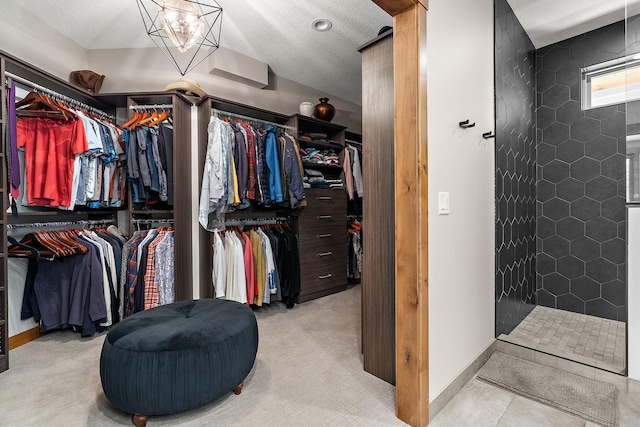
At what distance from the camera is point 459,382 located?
160 cm

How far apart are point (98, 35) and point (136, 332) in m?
2.70

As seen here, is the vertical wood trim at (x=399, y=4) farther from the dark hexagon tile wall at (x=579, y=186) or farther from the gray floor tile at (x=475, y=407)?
the dark hexagon tile wall at (x=579, y=186)

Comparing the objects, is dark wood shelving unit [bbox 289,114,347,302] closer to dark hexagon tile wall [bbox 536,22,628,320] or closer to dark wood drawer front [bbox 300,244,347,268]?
dark wood drawer front [bbox 300,244,347,268]

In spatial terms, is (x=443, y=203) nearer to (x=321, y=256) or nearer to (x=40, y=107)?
(x=321, y=256)

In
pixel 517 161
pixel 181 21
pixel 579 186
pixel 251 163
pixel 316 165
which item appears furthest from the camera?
pixel 316 165

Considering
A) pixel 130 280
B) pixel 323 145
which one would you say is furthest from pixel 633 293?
pixel 130 280

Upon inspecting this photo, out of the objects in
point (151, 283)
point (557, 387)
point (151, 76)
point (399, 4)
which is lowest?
point (557, 387)

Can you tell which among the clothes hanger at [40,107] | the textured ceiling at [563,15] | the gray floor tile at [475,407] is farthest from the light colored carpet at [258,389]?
the textured ceiling at [563,15]

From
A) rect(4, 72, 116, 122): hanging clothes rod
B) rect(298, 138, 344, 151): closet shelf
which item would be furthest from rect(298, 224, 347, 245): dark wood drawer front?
rect(4, 72, 116, 122): hanging clothes rod

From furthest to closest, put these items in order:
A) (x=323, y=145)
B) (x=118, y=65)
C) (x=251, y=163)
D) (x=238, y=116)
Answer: (x=323, y=145) < (x=238, y=116) < (x=118, y=65) < (x=251, y=163)

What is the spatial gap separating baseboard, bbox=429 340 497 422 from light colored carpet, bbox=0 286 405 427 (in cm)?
20

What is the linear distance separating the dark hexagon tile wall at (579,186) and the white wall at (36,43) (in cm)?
433

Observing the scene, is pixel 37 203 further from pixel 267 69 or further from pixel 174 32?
pixel 267 69

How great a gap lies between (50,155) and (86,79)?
2.76 ft
